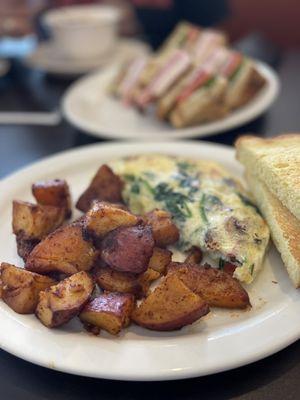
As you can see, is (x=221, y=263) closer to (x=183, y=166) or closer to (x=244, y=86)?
(x=183, y=166)

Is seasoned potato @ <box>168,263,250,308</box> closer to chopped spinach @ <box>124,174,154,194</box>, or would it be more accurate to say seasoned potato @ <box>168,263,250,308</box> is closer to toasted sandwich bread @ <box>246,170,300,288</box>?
toasted sandwich bread @ <box>246,170,300,288</box>

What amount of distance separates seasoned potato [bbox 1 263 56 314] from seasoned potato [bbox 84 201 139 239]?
0.16 metres

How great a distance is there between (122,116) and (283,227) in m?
1.40

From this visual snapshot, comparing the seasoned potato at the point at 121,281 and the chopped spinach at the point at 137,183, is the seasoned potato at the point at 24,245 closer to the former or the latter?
the seasoned potato at the point at 121,281

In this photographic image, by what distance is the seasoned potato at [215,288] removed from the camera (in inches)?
47.3

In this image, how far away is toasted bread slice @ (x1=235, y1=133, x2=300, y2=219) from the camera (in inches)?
53.9

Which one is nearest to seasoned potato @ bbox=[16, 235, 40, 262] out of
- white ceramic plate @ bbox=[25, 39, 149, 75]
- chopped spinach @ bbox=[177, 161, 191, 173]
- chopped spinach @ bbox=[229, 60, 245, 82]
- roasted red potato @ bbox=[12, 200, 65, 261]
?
roasted red potato @ bbox=[12, 200, 65, 261]

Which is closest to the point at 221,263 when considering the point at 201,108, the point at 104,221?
the point at 104,221

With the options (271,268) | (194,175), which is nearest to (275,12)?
(194,175)

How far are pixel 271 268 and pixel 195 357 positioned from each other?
1.29 feet

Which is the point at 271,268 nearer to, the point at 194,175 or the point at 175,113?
the point at 194,175

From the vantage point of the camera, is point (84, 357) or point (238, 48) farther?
point (238, 48)

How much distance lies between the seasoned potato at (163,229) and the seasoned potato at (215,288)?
0.52 feet

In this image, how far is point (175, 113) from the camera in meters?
2.40
